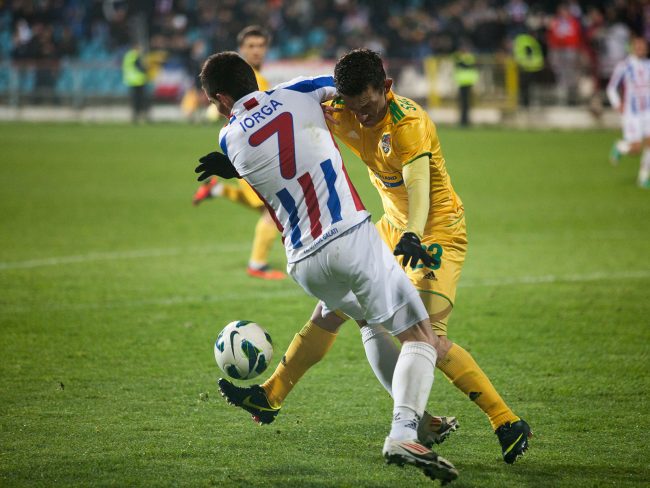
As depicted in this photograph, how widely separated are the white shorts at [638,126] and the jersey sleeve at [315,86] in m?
11.7

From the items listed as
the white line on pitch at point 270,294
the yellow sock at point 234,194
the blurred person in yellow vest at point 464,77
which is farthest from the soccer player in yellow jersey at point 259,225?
the blurred person in yellow vest at point 464,77

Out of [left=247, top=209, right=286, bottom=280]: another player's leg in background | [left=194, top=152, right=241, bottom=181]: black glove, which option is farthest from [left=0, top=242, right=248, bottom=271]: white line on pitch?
[left=194, top=152, right=241, bottom=181]: black glove

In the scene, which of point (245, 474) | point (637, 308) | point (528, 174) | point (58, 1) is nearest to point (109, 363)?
point (245, 474)

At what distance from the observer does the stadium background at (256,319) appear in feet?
Answer: 15.1

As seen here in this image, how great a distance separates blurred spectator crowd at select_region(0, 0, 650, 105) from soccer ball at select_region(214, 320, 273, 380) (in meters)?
21.9

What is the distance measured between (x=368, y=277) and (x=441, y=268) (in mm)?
698

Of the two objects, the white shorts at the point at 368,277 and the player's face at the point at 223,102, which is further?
the player's face at the point at 223,102

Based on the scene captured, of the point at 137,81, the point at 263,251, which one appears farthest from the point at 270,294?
the point at 137,81

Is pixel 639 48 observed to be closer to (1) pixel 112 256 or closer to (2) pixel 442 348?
(1) pixel 112 256

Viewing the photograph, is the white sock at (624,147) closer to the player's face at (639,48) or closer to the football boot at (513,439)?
the player's face at (639,48)

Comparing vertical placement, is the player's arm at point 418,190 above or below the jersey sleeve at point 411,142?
below

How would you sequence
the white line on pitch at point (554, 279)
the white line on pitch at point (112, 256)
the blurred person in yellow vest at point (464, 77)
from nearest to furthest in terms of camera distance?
the white line on pitch at point (554, 279) < the white line on pitch at point (112, 256) < the blurred person in yellow vest at point (464, 77)

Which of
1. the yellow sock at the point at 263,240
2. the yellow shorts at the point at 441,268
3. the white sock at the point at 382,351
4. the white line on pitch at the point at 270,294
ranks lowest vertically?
the white line on pitch at the point at 270,294

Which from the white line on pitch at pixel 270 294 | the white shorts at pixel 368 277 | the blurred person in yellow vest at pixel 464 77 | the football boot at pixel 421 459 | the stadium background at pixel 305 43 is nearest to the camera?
the football boot at pixel 421 459
